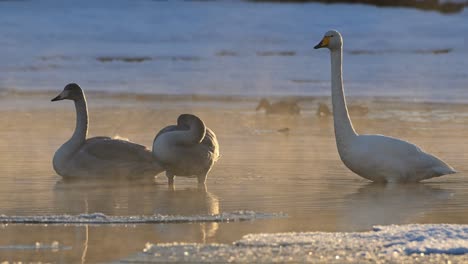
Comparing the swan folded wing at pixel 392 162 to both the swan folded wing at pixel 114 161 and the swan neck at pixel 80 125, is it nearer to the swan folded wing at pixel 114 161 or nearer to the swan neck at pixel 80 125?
the swan folded wing at pixel 114 161

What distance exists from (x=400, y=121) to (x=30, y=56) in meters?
13.7

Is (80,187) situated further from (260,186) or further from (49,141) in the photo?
(49,141)

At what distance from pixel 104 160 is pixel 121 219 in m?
2.92

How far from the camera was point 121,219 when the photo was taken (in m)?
7.70

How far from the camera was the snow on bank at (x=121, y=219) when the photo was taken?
763 cm

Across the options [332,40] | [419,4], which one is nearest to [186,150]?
[332,40]

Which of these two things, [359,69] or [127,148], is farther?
[359,69]

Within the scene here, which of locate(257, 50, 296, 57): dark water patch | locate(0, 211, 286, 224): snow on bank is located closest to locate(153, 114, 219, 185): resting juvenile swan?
locate(0, 211, 286, 224): snow on bank

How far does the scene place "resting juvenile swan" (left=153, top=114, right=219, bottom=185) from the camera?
396 inches

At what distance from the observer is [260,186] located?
9.55 meters

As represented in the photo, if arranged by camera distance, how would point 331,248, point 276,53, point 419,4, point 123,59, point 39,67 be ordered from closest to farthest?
1. point 331,248
2. point 39,67
3. point 123,59
4. point 276,53
5. point 419,4

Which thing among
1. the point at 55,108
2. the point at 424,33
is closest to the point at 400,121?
the point at 55,108

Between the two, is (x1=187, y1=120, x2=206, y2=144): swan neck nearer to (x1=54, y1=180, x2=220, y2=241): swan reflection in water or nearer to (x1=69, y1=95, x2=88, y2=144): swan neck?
(x1=54, y1=180, x2=220, y2=241): swan reflection in water

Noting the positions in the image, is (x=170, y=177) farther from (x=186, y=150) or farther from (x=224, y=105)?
(x=224, y=105)
